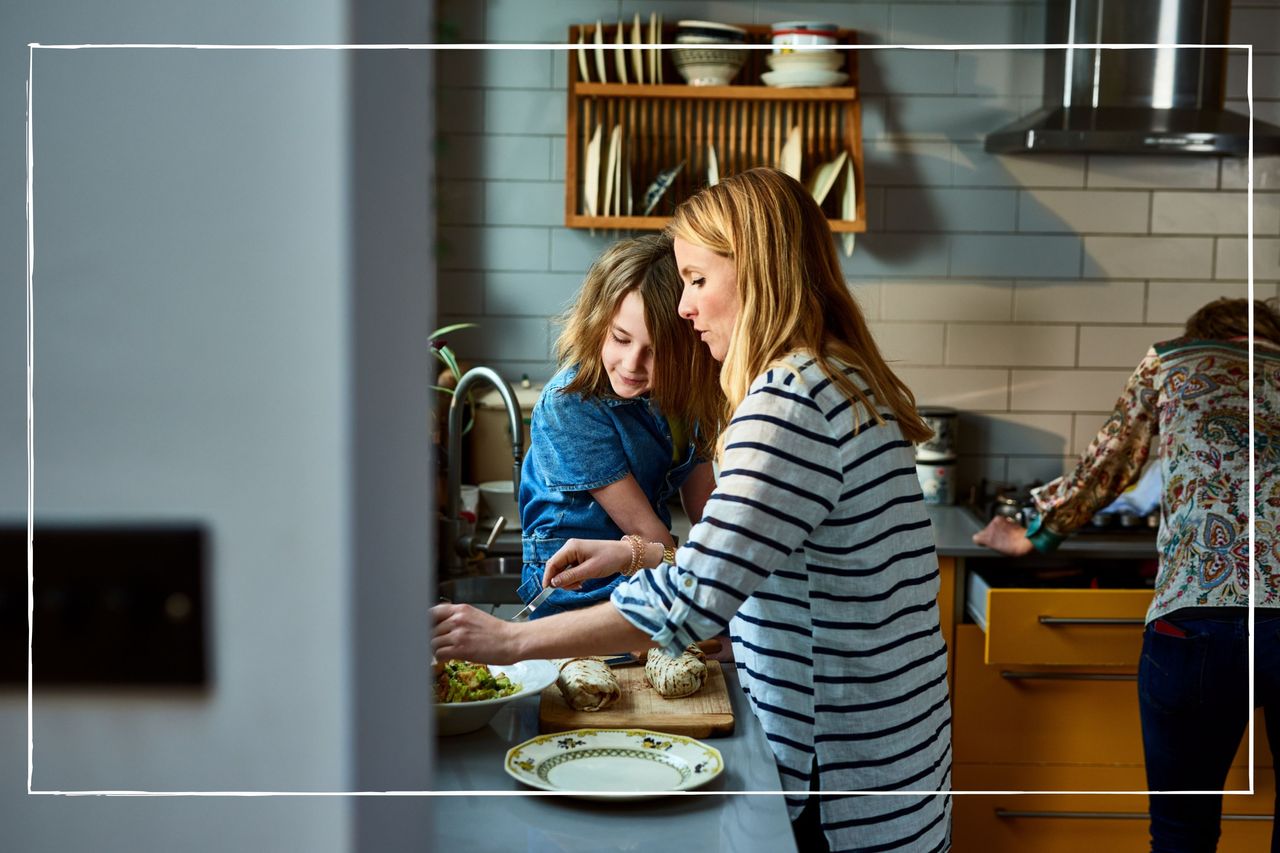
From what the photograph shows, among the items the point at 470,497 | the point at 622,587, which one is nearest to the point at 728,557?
the point at 622,587

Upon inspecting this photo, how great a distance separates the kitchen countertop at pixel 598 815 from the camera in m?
0.68

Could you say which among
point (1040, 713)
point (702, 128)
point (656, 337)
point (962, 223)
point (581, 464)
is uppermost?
point (702, 128)

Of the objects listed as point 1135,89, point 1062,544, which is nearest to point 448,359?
point 1062,544

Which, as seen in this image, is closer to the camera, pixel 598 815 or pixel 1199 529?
pixel 598 815

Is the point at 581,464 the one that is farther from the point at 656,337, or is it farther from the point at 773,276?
the point at 773,276

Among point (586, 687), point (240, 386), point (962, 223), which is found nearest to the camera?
point (240, 386)

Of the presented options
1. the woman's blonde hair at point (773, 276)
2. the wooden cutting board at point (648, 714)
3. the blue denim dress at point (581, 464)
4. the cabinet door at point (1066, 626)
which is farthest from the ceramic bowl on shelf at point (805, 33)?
the wooden cutting board at point (648, 714)

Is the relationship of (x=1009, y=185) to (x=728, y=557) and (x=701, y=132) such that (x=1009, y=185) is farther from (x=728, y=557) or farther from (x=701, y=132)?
(x=728, y=557)

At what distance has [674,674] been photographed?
86 cm

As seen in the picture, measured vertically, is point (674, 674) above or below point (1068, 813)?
above

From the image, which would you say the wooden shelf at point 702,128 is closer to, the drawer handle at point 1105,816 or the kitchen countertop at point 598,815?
the drawer handle at point 1105,816

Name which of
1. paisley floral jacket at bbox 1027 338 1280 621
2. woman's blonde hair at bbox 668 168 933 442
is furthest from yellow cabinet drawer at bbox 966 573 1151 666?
woman's blonde hair at bbox 668 168 933 442

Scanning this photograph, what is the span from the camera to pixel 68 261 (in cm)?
61

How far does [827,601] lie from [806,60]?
1.21 metres
